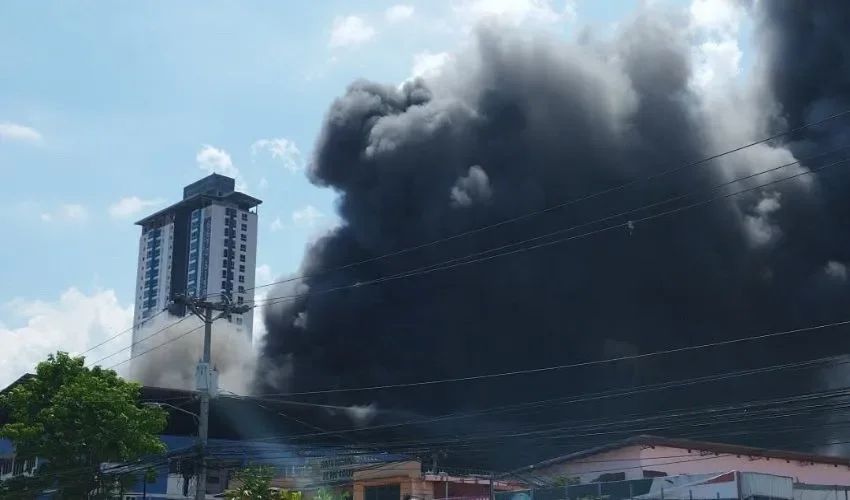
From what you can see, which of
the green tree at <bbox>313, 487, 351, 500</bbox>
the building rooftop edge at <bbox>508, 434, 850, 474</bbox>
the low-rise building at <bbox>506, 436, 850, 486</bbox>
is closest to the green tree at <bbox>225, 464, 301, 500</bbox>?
the green tree at <bbox>313, 487, 351, 500</bbox>

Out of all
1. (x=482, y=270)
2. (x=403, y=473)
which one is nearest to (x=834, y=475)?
(x=403, y=473)

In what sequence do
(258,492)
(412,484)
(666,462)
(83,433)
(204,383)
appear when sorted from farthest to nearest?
(412,484) → (666,462) → (258,492) → (83,433) → (204,383)

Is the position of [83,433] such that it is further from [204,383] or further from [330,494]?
[330,494]

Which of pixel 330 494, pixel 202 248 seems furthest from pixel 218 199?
pixel 330 494

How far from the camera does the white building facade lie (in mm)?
135625

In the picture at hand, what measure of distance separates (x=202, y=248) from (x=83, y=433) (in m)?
107

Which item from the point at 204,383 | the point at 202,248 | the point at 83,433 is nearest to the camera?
the point at 204,383

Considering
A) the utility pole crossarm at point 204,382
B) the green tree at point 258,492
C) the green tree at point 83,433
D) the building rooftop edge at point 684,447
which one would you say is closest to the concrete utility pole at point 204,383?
the utility pole crossarm at point 204,382

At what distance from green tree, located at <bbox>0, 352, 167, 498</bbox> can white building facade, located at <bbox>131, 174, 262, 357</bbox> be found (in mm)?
98781

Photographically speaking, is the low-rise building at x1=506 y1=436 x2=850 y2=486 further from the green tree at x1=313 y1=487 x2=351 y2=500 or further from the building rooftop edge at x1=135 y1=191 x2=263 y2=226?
the building rooftop edge at x1=135 y1=191 x2=263 y2=226

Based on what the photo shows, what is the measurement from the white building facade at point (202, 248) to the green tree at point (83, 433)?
98781 millimetres

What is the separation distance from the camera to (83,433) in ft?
105

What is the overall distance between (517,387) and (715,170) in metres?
19.2

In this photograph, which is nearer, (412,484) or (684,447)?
(684,447)
